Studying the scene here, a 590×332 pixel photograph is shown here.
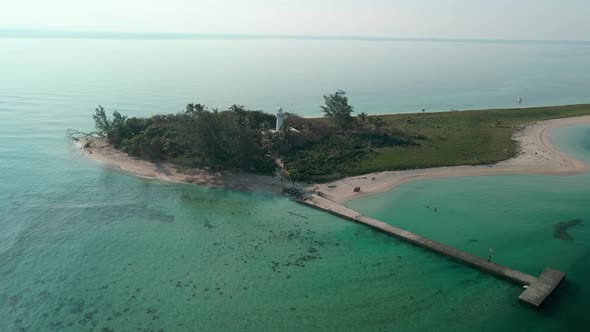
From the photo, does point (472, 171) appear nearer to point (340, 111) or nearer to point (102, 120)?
point (340, 111)

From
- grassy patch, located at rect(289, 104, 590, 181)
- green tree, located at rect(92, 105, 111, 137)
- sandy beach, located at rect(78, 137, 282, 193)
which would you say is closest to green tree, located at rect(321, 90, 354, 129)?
grassy patch, located at rect(289, 104, 590, 181)

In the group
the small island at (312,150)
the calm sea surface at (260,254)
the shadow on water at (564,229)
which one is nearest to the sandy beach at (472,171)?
the small island at (312,150)

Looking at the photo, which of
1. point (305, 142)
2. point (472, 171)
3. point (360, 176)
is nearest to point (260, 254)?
point (360, 176)

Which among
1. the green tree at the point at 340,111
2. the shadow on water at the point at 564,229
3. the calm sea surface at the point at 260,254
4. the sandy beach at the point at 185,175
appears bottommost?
the calm sea surface at the point at 260,254

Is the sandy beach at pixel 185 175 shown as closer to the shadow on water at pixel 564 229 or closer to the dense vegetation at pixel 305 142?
the dense vegetation at pixel 305 142

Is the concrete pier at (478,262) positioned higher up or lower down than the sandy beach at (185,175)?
lower down

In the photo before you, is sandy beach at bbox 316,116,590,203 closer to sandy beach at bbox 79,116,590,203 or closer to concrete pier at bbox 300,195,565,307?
sandy beach at bbox 79,116,590,203
